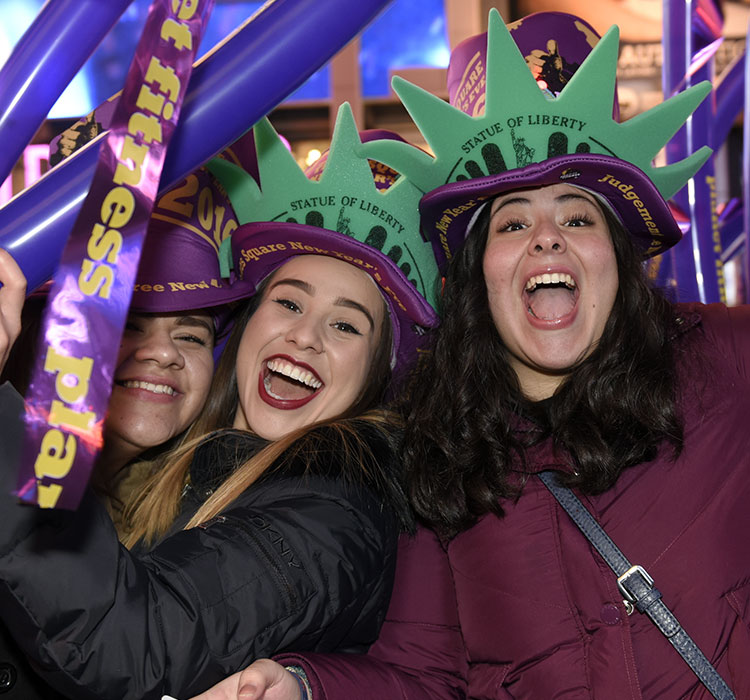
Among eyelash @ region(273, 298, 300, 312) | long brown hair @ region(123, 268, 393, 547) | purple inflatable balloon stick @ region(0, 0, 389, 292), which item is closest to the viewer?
Result: purple inflatable balloon stick @ region(0, 0, 389, 292)

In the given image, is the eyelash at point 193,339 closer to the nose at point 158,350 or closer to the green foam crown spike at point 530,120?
the nose at point 158,350

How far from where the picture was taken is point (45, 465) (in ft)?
4.06

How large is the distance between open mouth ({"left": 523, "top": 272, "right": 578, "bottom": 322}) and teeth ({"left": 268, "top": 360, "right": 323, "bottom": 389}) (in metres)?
0.62

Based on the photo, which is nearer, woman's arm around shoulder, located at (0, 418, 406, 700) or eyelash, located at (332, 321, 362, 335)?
woman's arm around shoulder, located at (0, 418, 406, 700)

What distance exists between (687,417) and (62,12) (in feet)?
4.97

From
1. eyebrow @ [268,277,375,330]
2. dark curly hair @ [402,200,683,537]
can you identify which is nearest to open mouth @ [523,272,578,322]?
dark curly hair @ [402,200,683,537]

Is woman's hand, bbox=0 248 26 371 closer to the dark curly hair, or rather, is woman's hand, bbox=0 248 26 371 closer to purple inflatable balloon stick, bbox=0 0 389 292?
purple inflatable balloon stick, bbox=0 0 389 292

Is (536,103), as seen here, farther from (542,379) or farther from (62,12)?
(62,12)

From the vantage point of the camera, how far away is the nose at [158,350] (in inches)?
106

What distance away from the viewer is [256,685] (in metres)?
1.73

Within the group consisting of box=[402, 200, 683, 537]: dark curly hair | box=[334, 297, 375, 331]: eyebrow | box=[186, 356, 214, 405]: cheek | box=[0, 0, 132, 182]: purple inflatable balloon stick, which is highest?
box=[0, 0, 132, 182]: purple inflatable balloon stick

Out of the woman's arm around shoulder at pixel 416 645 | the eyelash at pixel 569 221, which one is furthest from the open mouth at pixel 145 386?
the eyelash at pixel 569 221

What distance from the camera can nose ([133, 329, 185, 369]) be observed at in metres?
2.70

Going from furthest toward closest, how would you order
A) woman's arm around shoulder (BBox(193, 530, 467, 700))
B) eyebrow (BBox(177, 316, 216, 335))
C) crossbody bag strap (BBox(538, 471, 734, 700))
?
eyebrow (BBox(177, 316, 216, 335)), woman's arm around shoulder (BBox(193, 530, 467, 700)), crossbody bag strap (BBox(538, 471, 734, 700))
